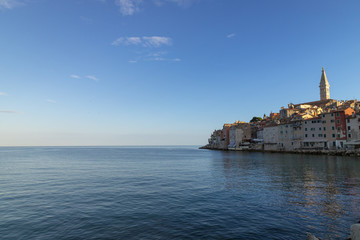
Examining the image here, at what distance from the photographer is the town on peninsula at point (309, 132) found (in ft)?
249

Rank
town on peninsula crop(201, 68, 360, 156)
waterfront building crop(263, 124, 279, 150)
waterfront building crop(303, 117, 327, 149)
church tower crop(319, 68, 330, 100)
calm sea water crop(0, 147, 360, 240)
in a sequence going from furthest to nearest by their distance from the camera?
church tower crop(319, 68, 330, 100)
waterfront building crop(263, 124, 279, 150)
waterfront building crop(303, 117, 327, 149)
town on peninsula crop(201, 68, 360, 156)
calm sea water crop(0, 147, 360, 240)

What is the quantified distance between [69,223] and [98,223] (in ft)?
6.56

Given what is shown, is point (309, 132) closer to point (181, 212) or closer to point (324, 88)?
point (181, 212)

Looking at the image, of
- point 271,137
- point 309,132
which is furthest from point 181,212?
point 271,137

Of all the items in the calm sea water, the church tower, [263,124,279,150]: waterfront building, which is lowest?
the calm sea water

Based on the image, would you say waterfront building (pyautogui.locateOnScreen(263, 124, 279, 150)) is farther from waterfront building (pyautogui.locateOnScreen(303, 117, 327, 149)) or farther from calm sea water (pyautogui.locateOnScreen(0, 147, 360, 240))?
calm sea water (pyautogui.locateOnScreen(0, 147, 360, 240))

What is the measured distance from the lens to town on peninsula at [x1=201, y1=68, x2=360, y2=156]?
249 ft

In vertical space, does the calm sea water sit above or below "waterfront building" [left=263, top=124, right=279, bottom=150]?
below

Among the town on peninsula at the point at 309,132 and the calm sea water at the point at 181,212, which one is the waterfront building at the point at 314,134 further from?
the calm sea water at the point at 181,212

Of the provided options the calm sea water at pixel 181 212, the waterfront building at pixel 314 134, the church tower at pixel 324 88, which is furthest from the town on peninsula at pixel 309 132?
the calm sea water at pixel 181 212

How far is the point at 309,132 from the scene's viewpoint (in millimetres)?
89625

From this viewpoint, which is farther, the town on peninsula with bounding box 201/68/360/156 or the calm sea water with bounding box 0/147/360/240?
the town on peninsula with bounding box 201/68/360/156

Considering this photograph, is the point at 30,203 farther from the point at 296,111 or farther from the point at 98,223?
the point at 296,111

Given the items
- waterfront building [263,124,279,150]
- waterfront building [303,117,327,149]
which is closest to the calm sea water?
waterfront building [303,117,327,149]
